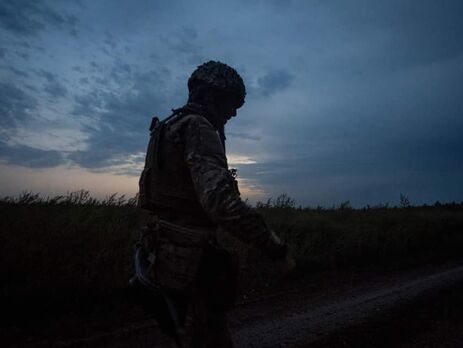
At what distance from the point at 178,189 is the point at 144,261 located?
1.72 ft

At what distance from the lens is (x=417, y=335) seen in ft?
16.1

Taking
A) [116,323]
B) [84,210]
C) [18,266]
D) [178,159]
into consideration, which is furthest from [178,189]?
[84,210]

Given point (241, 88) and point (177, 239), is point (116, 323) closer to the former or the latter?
point (177, 239)

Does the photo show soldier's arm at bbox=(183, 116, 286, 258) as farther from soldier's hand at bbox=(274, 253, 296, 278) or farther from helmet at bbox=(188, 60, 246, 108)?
helmet at bbox=(188, 60, 246, 108)

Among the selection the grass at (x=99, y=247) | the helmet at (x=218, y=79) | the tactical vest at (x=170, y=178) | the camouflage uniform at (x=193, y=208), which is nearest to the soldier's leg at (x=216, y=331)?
the camouflage uniform at (x=193, y=208)

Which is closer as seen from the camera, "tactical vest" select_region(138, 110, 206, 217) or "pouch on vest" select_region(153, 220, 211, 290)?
"pouch on vest" select_region(153, 220, 211, 290)

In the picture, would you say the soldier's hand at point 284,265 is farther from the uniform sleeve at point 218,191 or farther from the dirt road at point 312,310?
the dirt road at point 312,310

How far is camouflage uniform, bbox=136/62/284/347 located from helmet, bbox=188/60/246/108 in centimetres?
19

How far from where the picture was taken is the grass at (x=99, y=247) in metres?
5.59

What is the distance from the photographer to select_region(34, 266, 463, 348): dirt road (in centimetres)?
474

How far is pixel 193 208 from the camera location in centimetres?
219

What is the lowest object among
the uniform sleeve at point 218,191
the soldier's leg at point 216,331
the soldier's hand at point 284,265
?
the soldier's leg at point 216,331

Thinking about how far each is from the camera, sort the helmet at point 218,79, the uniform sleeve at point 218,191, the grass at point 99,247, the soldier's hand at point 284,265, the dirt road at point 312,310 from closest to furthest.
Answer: the uniform sleeve at point 218,191
the soldier's hand at point 284,265
the helmet at point 218,79
the dirt road at point 312,310
the grass at point 99,247

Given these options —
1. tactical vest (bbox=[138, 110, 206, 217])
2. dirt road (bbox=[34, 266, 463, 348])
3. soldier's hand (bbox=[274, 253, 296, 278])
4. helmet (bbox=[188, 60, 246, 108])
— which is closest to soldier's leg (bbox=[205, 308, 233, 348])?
soldier's hand (bbox=[274, 253, 296, 278])
